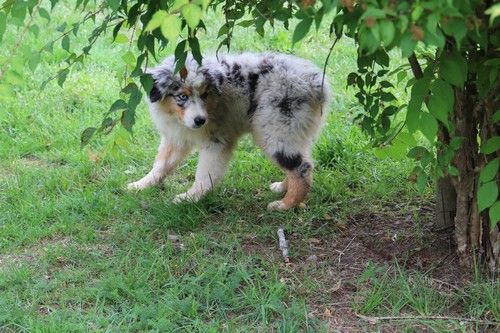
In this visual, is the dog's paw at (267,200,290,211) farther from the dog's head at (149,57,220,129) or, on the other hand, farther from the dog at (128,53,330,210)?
the dog's head at (149,57,220,129)

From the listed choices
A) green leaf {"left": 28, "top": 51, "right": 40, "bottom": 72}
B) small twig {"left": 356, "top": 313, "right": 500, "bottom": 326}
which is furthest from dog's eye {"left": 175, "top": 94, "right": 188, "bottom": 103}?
small twig {"left": 356, "top": 313, "right": 500, "bottom": 326}

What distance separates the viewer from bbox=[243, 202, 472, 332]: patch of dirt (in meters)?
3.71

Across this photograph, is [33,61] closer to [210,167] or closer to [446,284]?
[210,167]

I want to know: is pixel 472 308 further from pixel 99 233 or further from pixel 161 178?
pixel 161 178

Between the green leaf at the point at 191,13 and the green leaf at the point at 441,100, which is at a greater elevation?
the green leaf at the point at 191,13

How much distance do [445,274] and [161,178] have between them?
2.28m

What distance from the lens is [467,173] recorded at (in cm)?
366

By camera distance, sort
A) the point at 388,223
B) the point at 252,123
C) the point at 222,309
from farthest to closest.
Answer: the point at 252,123, the point at 388,223, the point at 222,309

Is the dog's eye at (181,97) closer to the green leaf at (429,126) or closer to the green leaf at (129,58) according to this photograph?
the green leaf at (129,58)

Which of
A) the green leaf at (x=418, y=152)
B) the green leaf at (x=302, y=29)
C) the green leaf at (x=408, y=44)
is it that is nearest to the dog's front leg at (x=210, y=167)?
the green leaf at (x=418, y=152)

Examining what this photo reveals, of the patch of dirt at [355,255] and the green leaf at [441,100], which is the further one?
the patch of dirt at [355,255]

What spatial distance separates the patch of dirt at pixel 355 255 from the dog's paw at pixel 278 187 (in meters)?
0.62

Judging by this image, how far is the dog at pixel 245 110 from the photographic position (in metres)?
4.93

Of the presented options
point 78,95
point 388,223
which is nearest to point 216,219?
point 388,223
